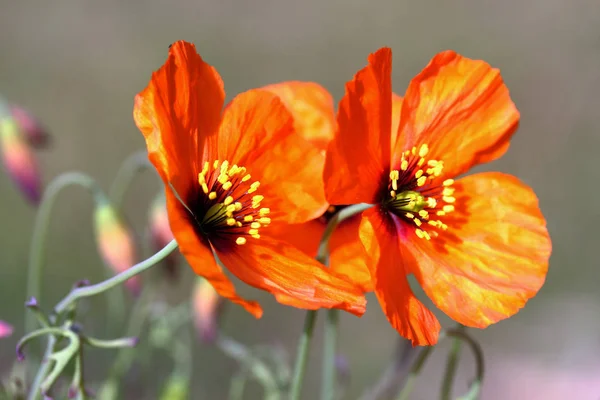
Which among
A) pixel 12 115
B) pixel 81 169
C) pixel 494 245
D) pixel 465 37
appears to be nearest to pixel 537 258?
pixel 494 245

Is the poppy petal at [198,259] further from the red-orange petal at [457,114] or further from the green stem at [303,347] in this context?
the red-orange petal at [457,114]

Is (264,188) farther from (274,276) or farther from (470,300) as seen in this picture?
(470,300)

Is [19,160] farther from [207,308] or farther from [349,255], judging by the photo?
[349,255]

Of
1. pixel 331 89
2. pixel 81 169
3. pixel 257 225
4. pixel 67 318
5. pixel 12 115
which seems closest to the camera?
pixel 67 318

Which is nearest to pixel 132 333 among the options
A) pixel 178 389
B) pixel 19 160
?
pixel 178 389

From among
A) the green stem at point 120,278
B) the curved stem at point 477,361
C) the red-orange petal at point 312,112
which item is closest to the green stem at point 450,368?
the curved stem at point 477,361

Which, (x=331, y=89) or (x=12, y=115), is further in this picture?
(x=331, y=89)

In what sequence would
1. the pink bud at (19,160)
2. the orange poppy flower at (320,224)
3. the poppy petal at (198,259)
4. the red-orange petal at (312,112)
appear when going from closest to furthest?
1. the poppy petal at (198,259)
2. the orange poppy flower at (320,224)
3. the red-orange petal at (312,112)
4. the pink bud at (19,160)
